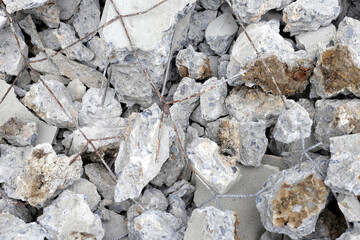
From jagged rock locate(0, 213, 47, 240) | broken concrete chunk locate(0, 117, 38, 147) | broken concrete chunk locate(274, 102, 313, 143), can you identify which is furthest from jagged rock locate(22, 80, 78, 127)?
broken concrete chunk locate(274, 102, 313, 143)

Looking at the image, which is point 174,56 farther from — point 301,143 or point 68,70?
point 301,143

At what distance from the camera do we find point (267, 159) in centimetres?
275

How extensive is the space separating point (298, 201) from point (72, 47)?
6.20ft

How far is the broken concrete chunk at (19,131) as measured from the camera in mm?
2736

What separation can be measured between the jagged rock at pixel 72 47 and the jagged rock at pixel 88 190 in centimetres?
93

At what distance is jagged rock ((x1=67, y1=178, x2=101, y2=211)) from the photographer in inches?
104

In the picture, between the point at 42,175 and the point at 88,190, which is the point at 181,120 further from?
the point at 42,175

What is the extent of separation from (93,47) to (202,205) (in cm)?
143

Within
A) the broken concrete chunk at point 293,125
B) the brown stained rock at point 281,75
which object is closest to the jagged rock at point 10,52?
the brown stained rock at point 281,75

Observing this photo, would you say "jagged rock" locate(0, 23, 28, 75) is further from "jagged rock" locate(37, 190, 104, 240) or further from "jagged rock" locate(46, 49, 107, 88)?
"jagged rock" locate(37, 190, 104, 240)

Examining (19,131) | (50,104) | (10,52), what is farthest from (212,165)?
(10,52)

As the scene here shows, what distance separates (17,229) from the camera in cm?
236

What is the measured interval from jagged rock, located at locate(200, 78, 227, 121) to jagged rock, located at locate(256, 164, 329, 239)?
72 centimetres

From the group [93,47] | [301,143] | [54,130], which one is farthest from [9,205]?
[301,143]
